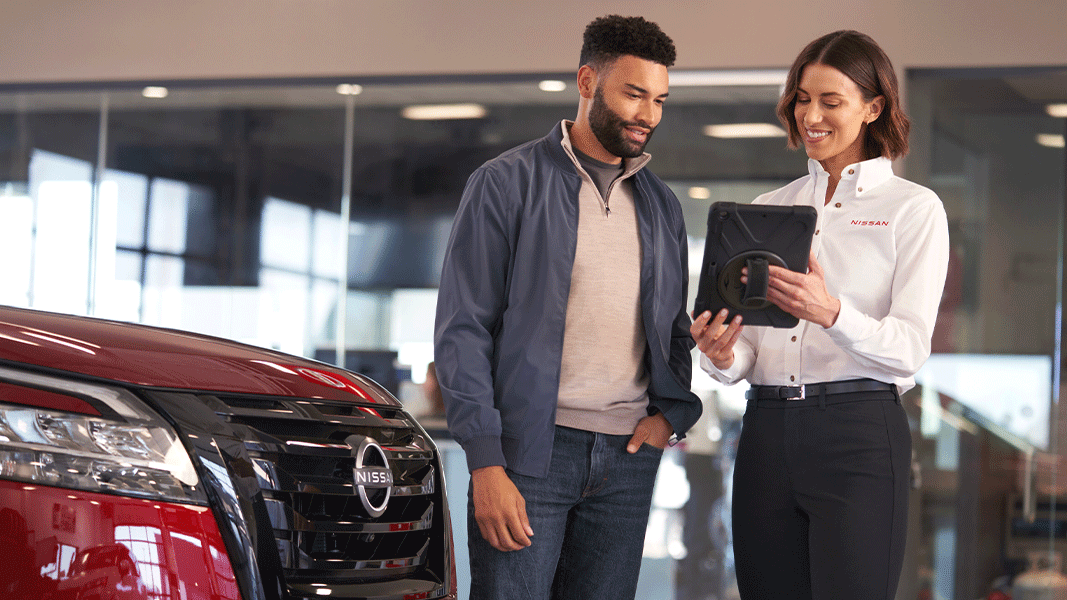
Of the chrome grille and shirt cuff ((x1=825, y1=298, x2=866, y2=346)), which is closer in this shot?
the chrome grille

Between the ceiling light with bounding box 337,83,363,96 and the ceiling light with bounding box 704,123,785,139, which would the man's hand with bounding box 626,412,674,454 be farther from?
the ceiling light with bounding box 337,83,363,96

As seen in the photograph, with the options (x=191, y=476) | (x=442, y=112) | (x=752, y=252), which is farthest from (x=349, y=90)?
(x=191, y=476)

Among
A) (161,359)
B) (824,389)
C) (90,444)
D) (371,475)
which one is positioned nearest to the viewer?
(90,444)

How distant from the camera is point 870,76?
7.15 ft

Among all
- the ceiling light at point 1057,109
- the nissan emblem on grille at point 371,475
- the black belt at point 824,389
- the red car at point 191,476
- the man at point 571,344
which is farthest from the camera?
the ceiling light at point 1057,109

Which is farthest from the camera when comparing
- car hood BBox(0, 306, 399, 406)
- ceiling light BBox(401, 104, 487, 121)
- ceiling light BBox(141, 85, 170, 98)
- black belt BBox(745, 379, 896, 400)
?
ceiling light BBox(141, 85, 170, 98)

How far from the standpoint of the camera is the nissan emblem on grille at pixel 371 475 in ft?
6.04

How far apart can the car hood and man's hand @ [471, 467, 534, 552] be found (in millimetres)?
252

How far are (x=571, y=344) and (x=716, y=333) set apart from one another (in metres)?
0.37

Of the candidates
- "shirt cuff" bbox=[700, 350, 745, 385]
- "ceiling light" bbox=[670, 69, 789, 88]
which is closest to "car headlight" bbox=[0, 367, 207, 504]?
"shirt cuff" bbox=[700, 350, 745, 385]

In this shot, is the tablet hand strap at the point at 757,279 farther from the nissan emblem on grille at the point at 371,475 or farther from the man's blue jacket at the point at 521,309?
the nissan emblem on grille at the point at 371,475

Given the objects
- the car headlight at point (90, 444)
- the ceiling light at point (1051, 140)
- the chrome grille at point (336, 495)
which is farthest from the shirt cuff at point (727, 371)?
the ceiling light at point (1051, 140)

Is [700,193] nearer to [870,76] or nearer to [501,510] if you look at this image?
[870,76]

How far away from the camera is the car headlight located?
4.94ft
